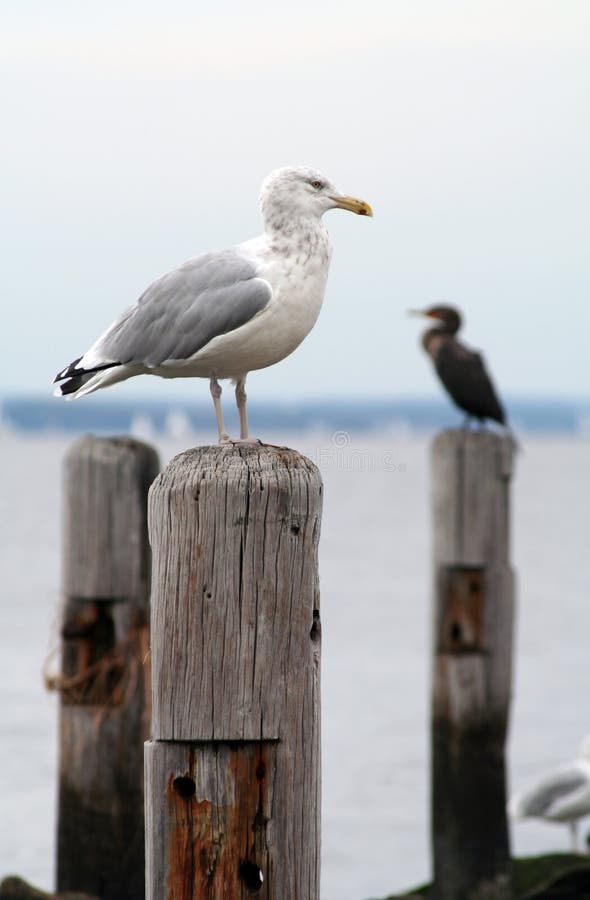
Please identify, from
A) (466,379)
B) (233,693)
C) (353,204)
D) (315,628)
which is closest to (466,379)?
(466,379)

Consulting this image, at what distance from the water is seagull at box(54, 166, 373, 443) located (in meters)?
0.54

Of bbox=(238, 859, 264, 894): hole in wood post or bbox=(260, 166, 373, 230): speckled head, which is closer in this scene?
bbox=(238, 859, 264, 894): hole in wood post

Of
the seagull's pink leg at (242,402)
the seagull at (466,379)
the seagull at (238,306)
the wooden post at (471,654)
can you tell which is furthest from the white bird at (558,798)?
the seagull at (238,306)

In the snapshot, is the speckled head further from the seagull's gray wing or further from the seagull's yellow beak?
the seagull's gray wing

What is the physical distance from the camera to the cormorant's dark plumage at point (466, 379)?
36.9 ft

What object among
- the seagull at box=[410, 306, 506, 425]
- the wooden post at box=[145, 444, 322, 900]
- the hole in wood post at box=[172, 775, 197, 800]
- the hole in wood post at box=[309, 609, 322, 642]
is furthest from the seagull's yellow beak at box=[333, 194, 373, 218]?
the seagull at box=[410, 306, 506, 425]

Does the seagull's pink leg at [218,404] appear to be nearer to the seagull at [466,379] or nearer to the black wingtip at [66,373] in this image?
the black wingtip at [66,373]

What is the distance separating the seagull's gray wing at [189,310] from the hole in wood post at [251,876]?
5.37 ft

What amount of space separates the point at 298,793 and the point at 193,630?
0.46 meters

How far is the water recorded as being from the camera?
11.4 metres

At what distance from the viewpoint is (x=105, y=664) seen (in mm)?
6430

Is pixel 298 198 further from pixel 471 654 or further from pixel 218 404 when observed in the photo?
pixel 471 654

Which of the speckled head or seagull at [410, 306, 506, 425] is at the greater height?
seagull at [410, 306, 506, 425]

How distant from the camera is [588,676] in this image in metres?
20.8
